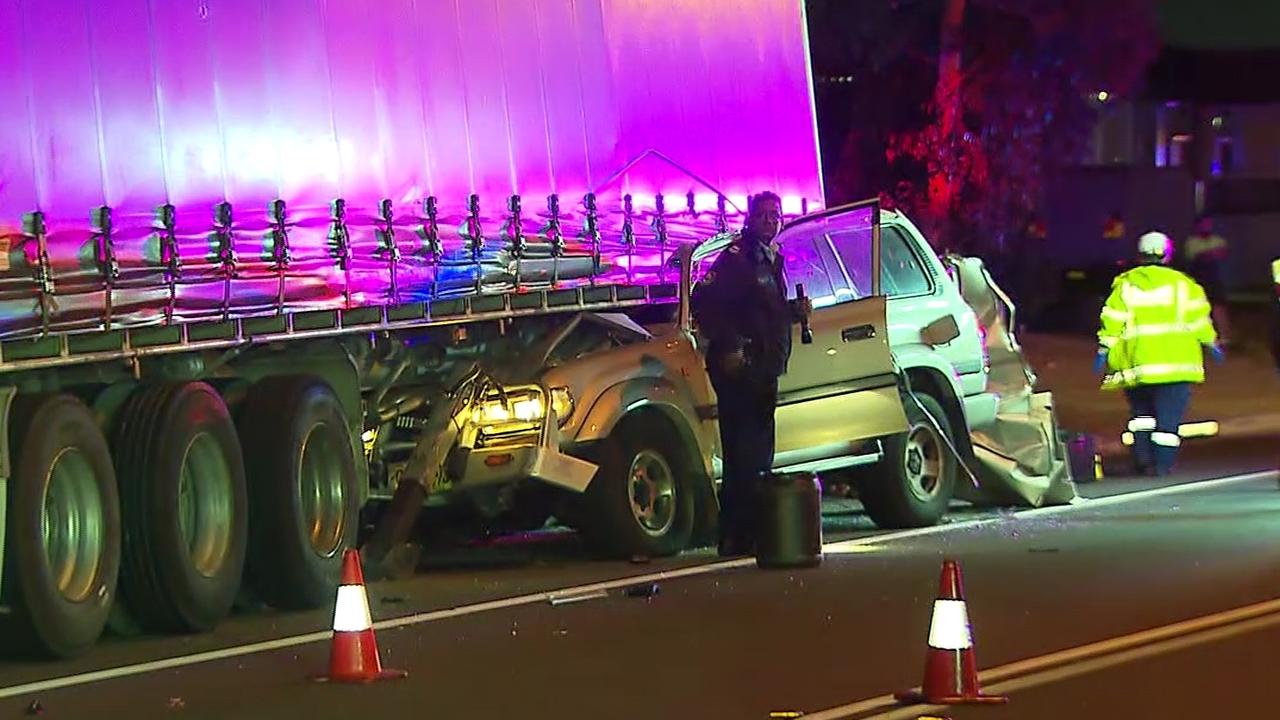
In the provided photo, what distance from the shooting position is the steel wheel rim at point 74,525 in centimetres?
1079

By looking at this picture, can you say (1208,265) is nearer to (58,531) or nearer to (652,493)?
(652,493)

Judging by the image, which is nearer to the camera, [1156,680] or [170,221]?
[1156,680]

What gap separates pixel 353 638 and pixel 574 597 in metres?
2.85

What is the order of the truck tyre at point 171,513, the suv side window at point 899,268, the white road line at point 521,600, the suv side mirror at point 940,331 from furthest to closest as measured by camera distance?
the suv side window at point 899,268, the suv side mirror at point 940,331, the truck tyre at point 171,513, the white road line at point 521,600

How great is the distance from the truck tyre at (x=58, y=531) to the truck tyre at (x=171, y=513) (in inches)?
8.0

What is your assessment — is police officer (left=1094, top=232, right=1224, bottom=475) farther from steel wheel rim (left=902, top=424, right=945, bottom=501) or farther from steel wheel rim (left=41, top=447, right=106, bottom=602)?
steel wheel rim (left=41, top=447, right=106, bottom=602)

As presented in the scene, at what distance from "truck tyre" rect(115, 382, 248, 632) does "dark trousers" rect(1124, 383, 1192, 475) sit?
8.83m

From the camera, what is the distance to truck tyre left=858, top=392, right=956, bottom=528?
15289 mm

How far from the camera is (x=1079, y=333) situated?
3869cm

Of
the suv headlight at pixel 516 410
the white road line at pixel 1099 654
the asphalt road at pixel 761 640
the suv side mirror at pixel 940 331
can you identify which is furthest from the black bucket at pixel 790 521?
the suv side mirror at pixel 940 331

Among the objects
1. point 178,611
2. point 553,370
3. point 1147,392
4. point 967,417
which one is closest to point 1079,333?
point 1147,392

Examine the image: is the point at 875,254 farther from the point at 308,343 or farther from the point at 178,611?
the point at 178,611

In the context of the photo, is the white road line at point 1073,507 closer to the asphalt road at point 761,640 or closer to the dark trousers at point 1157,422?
the asphalt road at point 761,640

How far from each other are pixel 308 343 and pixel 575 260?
6.68ft
